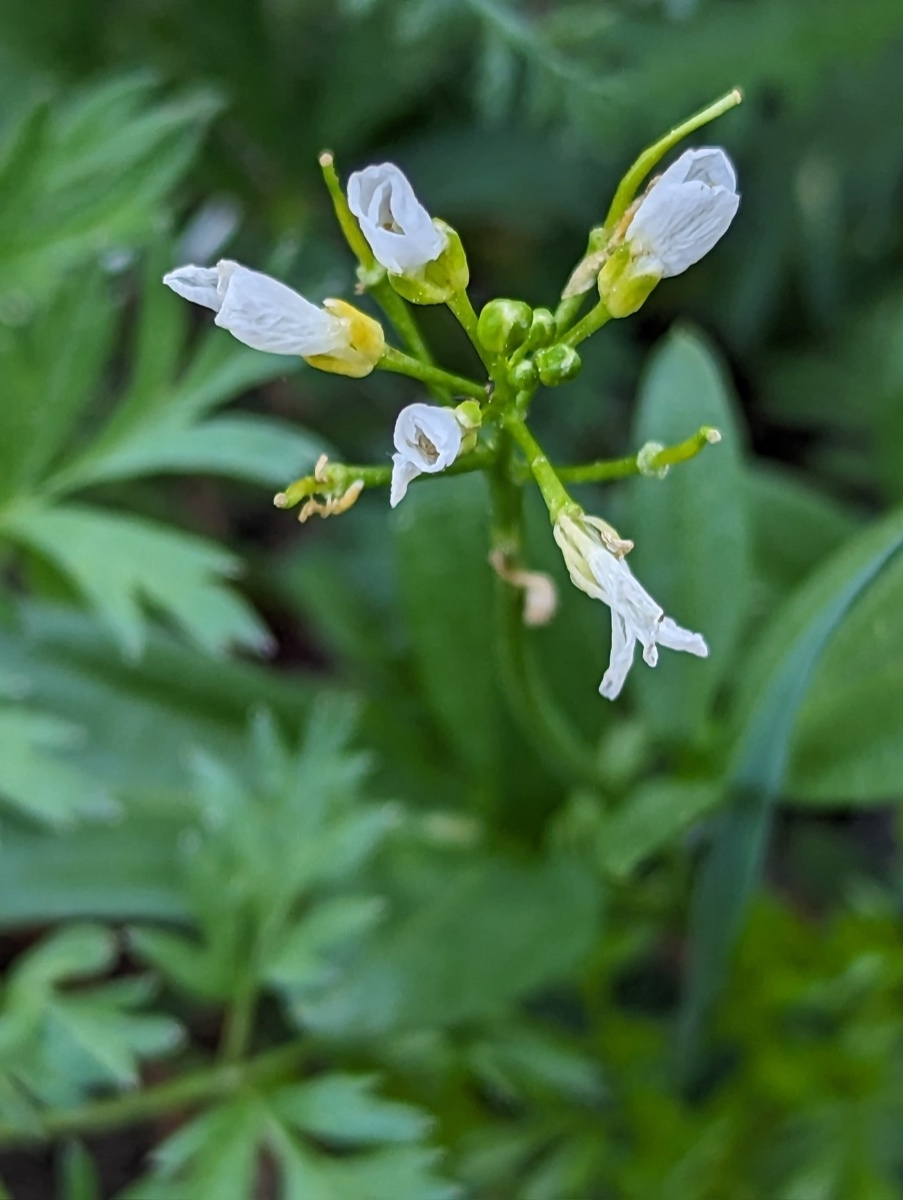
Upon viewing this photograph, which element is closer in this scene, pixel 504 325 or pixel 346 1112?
pixel 504 325

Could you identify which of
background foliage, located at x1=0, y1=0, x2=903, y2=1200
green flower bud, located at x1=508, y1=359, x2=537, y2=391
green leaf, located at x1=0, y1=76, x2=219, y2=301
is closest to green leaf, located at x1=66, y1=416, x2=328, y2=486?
background foliage, located at x1=0, y1=0, x2=903, y2=1200

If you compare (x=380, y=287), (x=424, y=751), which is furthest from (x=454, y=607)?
(x=380, y=287)

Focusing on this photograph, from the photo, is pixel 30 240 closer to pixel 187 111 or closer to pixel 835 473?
pixel 187 111

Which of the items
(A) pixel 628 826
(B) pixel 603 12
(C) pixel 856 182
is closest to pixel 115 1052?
(A) pixel 628 826

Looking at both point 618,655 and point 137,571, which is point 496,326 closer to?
point 618,655

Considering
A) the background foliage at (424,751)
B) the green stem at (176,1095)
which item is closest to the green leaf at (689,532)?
the background foliage at (424,751)

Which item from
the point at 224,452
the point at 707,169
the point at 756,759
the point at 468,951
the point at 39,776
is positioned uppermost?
the point at 707,169

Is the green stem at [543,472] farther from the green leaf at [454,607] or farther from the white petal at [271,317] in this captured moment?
the green leaf at [454,607]

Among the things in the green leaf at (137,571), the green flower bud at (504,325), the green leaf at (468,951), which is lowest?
the green leaf at (468,951)
